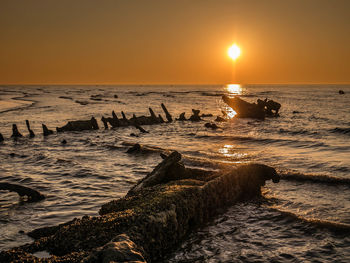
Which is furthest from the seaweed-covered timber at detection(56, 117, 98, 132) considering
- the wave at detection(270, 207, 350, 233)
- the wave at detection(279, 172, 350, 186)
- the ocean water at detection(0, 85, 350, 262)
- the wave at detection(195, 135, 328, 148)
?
the wave at detection(270, 207, 350, 233)

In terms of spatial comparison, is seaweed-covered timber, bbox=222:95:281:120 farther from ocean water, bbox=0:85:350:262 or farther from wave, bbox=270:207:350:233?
wave, bbox=270:207:350:233

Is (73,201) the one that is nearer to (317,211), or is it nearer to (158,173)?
(158,173)

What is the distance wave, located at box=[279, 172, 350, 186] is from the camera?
11.5m

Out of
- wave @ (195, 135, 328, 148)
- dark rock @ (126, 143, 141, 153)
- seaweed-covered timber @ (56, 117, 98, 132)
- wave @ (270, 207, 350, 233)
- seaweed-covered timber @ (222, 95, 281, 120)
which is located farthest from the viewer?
seaweed-covered timber @ (222, 95, 281, 120)

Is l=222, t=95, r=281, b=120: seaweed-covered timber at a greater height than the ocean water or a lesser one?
greater

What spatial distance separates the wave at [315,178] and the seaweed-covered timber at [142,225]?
4.43 metres

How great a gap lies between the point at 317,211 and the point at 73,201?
7047mm

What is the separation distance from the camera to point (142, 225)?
521 cm

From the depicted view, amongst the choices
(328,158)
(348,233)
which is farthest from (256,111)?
(348,233)

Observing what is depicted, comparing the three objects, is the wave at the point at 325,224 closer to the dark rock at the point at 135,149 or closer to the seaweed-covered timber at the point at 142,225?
the seaweed-covered timber at the point at 142,225

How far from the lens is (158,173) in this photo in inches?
341

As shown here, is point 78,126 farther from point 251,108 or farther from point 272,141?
point 251,108

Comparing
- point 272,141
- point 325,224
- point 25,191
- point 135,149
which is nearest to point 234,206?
point 325,224

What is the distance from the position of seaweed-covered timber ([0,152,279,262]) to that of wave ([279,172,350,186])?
443 centimetres
